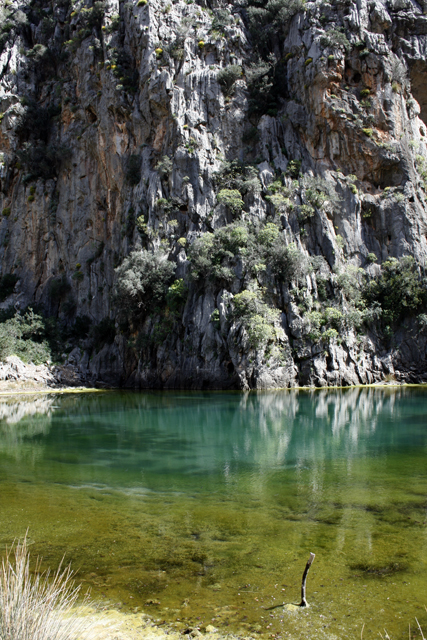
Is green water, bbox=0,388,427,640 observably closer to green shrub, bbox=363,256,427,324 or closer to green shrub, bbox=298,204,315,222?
green shrub, bbox=363,256,427,324

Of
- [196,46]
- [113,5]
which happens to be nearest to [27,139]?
[113,5]

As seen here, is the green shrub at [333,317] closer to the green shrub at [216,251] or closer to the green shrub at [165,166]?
the green shrub at [216,251]

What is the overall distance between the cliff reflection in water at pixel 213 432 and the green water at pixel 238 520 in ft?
0.40

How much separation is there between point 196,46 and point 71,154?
20.1 meters

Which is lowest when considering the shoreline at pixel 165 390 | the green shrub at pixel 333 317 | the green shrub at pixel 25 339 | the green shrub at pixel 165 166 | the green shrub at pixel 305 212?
the shoreline at pixel 165 390

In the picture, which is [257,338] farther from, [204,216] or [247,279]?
[204,216]

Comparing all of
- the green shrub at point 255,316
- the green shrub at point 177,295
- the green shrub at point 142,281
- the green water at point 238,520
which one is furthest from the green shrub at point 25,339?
the green water at point 238,520

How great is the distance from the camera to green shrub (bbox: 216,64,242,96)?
50531 millimetres

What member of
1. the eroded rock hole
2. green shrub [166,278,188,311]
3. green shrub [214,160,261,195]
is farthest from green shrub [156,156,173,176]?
the eroded rock hole

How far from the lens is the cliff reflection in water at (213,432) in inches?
499

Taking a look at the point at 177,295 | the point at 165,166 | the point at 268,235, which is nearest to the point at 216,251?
the point at 268,235

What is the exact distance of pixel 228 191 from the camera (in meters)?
44.1

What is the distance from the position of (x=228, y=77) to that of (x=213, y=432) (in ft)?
148

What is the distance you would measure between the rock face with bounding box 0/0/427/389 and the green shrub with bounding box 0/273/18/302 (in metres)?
0.79
